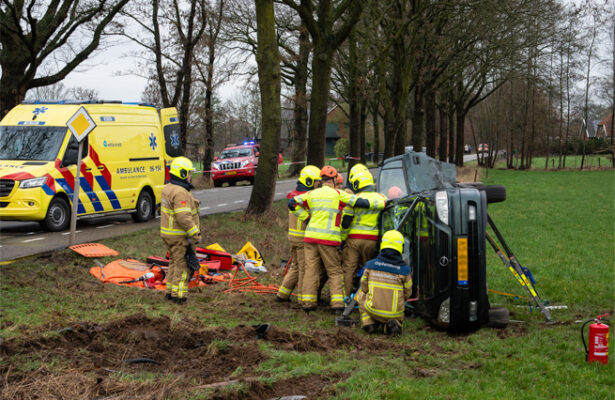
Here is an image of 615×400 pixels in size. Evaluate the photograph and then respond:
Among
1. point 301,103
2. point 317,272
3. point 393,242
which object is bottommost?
point 317,272

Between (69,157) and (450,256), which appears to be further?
(69,157)

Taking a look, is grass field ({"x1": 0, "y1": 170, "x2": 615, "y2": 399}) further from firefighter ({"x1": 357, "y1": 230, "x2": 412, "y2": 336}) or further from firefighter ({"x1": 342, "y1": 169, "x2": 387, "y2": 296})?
firefighter ({"x1": 342, "y1": 169, "x2": 387, "y2": 296})

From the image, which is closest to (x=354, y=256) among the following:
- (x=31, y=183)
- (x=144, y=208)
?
(x=31, y=183)

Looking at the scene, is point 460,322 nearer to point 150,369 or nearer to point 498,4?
point 150,369

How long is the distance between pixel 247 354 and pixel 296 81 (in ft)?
113

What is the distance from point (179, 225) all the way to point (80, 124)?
4063 millimetres

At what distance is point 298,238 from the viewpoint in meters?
9.44

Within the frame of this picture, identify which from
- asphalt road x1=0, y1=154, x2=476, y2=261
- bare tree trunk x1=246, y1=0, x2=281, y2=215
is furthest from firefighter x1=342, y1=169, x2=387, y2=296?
bare tree trunk x1=246, y1=0, x2=281, y2=215

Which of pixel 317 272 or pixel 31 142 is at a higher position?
pixel 31 142

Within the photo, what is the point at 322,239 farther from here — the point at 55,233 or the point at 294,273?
the point at 55,233

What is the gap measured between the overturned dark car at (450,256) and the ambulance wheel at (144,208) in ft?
33.2

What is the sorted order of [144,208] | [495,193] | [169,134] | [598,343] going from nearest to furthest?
[598,343] → [495,193] → [144,208] → [169,134]

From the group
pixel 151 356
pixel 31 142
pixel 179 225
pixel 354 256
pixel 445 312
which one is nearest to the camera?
pixel 151 356

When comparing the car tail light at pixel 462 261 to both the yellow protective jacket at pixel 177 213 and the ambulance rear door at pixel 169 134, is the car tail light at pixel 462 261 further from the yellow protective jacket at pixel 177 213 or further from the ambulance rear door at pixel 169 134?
the ambulance rear door at pixel 169 134
